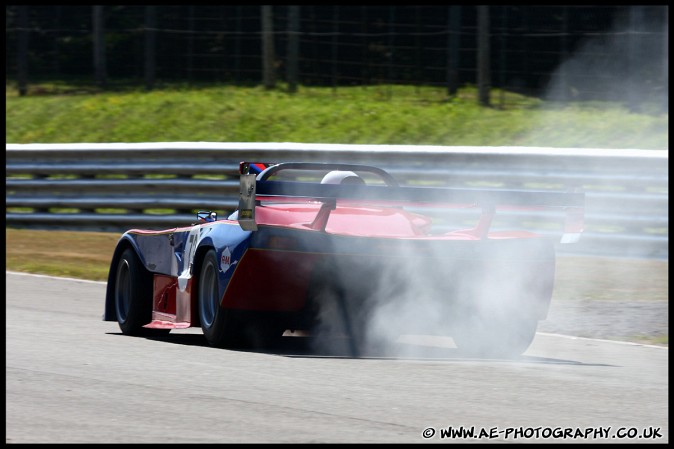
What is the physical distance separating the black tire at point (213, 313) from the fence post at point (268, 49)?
1530 cm

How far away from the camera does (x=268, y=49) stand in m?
23.8

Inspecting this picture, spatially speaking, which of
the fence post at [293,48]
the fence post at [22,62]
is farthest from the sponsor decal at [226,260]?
the fence post at [22,62]

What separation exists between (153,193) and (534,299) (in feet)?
30.2

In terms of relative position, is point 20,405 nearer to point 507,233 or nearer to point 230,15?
point 507,233

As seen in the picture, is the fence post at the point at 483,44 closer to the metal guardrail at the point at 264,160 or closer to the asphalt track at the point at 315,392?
the metal guardrail at the point at 264,160

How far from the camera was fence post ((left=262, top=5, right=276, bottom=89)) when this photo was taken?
76.9ft

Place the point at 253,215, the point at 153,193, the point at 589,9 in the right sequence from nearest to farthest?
the point at 253,215, the point at 153,193, the point at 589,9

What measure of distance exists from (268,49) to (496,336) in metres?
16.1

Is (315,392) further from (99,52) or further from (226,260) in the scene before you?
(99,52)

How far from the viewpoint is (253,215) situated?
302 inches

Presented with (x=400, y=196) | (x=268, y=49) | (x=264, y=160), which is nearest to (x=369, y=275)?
(x=400, y=196)

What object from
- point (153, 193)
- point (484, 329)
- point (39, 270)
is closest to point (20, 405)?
point (484, 329)

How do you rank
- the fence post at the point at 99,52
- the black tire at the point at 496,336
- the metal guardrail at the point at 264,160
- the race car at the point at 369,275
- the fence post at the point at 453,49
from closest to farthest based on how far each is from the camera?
the race car at the point at 369,275 → the black tire at the point at 496,336 → the metal guardrail at the point at 264,160 → the fence post at the point at 453,49 → the fence post at the point at 99,52

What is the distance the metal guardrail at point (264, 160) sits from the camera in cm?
1412
